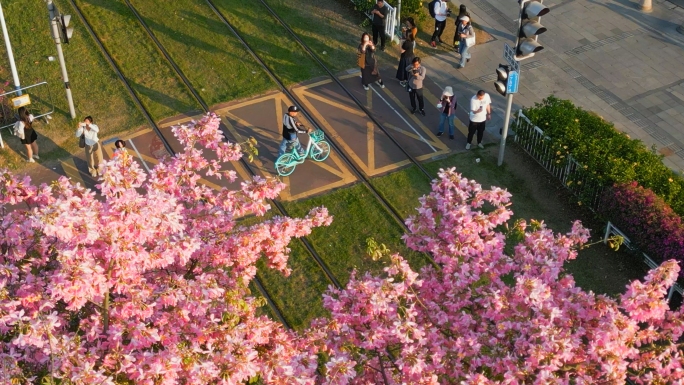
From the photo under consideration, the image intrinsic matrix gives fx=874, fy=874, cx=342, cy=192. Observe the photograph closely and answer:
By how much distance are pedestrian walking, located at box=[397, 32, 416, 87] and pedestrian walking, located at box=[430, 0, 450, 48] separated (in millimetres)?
1476

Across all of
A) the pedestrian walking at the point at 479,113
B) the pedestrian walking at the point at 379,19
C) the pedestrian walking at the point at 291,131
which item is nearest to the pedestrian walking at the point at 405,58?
the pedestrian walking at the point at 379,19

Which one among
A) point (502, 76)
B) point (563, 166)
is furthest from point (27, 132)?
point (563, 166)

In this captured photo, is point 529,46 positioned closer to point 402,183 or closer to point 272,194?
point 402,183

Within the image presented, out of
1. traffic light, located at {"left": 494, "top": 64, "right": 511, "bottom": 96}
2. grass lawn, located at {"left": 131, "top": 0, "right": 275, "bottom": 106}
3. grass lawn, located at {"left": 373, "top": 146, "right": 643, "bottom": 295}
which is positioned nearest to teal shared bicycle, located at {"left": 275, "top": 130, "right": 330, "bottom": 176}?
grass lawn, located at {"left": 373, "top": 146, "right": 643, "bottom": 295}

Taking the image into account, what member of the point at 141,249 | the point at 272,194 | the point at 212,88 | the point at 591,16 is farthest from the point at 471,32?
the point at 141,249

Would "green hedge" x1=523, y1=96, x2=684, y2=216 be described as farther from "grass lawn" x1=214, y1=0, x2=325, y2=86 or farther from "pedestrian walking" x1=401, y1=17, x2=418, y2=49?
"grass lawn" x1=214, y1=0, x2=325, y2=86

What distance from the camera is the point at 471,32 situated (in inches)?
861

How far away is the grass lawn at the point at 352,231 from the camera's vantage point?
17062 millimetres

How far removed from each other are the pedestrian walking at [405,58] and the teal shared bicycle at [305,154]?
10.9ft

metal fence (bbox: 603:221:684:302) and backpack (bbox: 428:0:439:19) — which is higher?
backpack (bbox: 428:0:439:19)

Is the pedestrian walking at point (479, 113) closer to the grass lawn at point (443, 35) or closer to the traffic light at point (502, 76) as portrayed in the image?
the traffic light at point (502, 76)

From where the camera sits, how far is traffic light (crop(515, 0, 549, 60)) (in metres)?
16.5

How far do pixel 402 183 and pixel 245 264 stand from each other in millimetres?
7695

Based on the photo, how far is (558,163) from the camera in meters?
18.5
